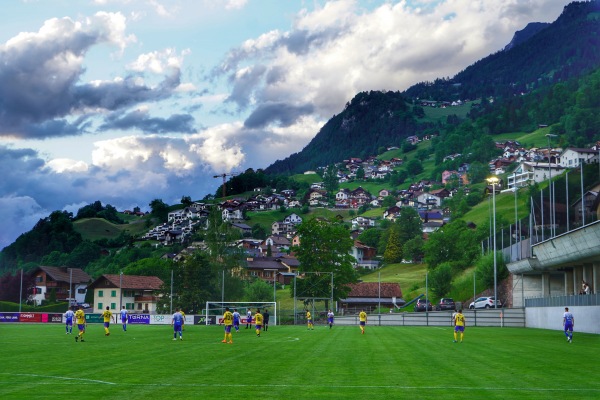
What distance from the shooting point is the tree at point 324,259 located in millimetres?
107000

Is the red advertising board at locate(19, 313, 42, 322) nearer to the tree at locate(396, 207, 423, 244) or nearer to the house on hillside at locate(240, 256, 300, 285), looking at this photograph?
the house on hillside at locate(240, 256, 300, 285)

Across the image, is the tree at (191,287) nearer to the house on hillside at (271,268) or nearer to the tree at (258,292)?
the tree at (258,292)

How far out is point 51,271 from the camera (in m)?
A: 146

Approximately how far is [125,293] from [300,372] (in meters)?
105

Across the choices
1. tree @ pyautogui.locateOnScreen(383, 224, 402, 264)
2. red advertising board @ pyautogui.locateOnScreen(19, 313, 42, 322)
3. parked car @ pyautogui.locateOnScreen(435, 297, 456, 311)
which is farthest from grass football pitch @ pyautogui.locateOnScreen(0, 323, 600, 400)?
tree @ pyautogui.locateOnScreen(383, 224, 402, 264)

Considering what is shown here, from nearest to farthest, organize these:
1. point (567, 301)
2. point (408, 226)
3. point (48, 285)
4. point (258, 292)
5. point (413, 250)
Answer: point (567, 301), point (258, 292), point (48, 285), point (413, 250), point (408, 226)

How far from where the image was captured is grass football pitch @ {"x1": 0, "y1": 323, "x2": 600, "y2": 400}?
19.0 meters

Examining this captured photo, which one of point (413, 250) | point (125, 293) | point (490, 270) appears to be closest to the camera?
point (490, 270)

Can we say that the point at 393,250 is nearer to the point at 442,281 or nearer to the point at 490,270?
the point at 442,281

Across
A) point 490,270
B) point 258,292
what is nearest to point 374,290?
point 258,292

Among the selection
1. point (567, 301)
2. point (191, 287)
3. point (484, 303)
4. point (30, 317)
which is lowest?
point (30, 317)

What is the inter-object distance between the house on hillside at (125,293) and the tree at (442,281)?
141 ft

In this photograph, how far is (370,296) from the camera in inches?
5290

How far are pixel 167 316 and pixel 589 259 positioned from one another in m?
48.0
